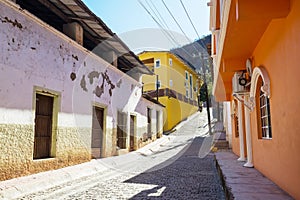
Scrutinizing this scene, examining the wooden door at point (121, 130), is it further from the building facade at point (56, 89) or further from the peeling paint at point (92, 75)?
the peeling paint at point (92, 75)

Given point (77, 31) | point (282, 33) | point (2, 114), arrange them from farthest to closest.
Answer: point (77, 31) < point (2, 114) < point (282, 33)

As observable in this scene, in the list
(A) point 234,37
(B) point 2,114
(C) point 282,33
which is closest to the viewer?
(C) point 282,33

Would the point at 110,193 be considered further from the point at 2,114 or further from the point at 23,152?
the point at 2,114

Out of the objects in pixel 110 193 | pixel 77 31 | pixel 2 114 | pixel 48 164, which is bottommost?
pixel 110 193

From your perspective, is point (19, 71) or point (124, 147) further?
point (124, 147)

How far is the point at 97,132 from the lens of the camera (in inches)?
353

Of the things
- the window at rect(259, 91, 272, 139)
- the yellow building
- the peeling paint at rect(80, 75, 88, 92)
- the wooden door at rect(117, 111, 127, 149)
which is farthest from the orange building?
the yellow building

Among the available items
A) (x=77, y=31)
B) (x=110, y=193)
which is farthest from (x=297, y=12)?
(x=77, y=31)

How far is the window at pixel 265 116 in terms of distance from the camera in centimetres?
444

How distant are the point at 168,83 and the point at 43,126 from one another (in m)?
21.0

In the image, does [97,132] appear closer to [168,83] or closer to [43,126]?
[43,126]

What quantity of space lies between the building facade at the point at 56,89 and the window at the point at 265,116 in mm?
4765

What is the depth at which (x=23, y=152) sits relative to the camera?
5.22 m

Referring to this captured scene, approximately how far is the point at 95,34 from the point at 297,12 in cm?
746
